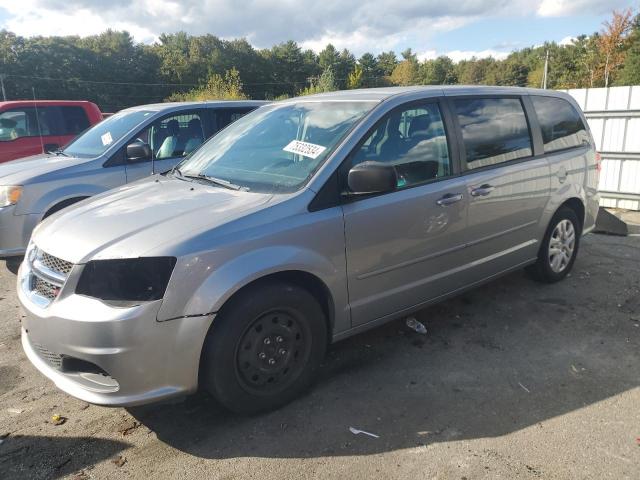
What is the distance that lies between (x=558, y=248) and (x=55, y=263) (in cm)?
438

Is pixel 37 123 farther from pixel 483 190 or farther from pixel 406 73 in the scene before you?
pixel 406 73

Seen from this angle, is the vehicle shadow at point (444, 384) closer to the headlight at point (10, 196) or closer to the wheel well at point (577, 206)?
the wheel well at point (577, 206)

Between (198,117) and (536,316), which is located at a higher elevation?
(198,117)

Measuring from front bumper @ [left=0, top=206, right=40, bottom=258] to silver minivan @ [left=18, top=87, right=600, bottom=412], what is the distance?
2.38 meters

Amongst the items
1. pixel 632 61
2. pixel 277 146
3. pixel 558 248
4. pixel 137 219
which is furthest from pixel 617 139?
pixel 632 61

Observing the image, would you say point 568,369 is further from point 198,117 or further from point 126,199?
point 198,117

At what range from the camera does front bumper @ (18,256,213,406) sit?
94.5 inches

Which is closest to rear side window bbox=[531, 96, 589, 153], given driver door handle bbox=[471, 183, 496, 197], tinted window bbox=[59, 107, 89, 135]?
driver door handle bbox=[471, 183, 496, 197]

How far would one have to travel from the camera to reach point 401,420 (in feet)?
9.38

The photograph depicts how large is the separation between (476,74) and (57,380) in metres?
107

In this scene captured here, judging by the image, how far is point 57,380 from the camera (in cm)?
264

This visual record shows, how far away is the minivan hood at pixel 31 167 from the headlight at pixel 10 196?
66 mm

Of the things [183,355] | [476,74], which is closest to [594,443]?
[183,355]

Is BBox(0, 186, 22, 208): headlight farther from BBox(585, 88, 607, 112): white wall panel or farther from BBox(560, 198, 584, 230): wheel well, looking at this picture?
BBox(585, 88, 607, 112): white wall panel
